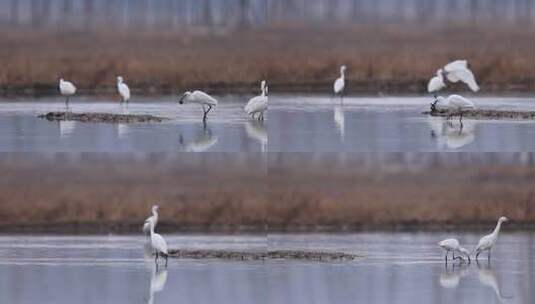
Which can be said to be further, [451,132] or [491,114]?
[491,114]

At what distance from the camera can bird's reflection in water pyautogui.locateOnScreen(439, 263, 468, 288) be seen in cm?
1139

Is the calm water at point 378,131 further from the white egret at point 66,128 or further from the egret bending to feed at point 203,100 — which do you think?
the white egret at point 66,128

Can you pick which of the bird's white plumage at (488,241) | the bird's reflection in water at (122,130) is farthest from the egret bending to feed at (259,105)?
the bird's white plumage at (488,241)

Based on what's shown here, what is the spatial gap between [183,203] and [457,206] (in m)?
1.74

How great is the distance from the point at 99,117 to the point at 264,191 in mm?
1223

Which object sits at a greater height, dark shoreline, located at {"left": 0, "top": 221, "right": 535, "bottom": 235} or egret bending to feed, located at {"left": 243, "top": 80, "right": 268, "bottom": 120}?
egret bending to feed, located at {"left": 243, "top": 80, "right": 268, "bottom": 120}

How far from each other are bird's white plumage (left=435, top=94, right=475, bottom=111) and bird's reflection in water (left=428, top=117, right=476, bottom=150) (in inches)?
2.9

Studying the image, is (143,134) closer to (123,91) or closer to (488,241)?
(123,91)

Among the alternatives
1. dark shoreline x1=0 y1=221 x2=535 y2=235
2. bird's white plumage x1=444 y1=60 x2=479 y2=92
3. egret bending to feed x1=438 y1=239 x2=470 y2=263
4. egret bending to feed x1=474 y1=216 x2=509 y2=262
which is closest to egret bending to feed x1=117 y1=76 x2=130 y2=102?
dark shoreline x1=0 y1=221 x2=535 y2=235

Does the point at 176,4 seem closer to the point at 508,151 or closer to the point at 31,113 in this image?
the point at 31,113

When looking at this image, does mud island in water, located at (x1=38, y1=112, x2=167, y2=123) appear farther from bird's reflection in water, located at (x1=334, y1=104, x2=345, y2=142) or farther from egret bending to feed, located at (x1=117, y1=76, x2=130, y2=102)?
bird's reflection in water, located at (x1=334, y1=104, x2=345, y2=142)

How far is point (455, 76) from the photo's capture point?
12805 millimetres

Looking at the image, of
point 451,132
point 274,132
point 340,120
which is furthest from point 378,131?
point 274,132

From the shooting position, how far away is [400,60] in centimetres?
1305
